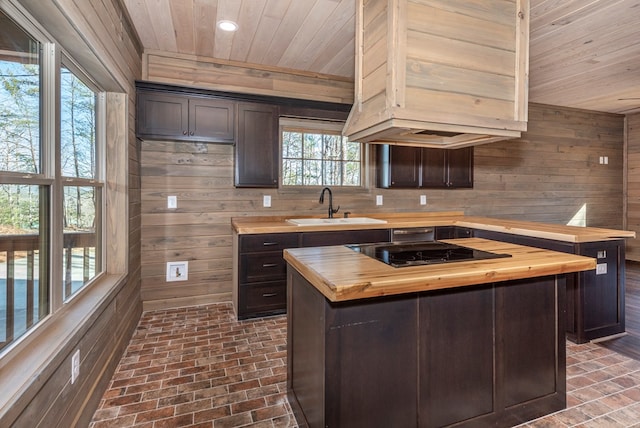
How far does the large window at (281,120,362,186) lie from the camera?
12.7 ft

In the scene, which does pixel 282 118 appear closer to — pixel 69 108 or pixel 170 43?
pixel 170 43

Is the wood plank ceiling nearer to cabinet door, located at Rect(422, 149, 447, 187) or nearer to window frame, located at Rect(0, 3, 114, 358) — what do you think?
window frame, located at Rect(0, 3, 114, 358)

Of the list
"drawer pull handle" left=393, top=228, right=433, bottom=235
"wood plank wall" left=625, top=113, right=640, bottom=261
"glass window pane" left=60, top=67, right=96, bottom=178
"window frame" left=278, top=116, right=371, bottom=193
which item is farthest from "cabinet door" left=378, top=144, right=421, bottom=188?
"wood plank wall" left=625, top=113, right=640, bottom=261

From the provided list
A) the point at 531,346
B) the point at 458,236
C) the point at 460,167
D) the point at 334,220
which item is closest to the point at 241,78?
the point at 334,220

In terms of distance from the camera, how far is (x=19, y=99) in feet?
4.46

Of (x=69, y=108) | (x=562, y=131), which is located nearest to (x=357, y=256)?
(x=69, y=108)

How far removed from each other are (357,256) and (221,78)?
2.79m

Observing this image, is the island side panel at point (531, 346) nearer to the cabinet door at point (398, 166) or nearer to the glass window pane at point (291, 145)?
the cabinet door at point (398, 166)

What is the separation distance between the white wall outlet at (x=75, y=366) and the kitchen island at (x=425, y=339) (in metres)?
1.02

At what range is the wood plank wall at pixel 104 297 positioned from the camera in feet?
4.22

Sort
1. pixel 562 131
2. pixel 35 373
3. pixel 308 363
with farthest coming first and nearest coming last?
pixel 562 131 → pixel 308 363 → pixel 35 373

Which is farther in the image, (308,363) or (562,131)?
(562,131)

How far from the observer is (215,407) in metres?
1.90

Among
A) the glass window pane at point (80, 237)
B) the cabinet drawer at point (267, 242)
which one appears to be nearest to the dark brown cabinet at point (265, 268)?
the cabinet drawer at point (267, 242)
